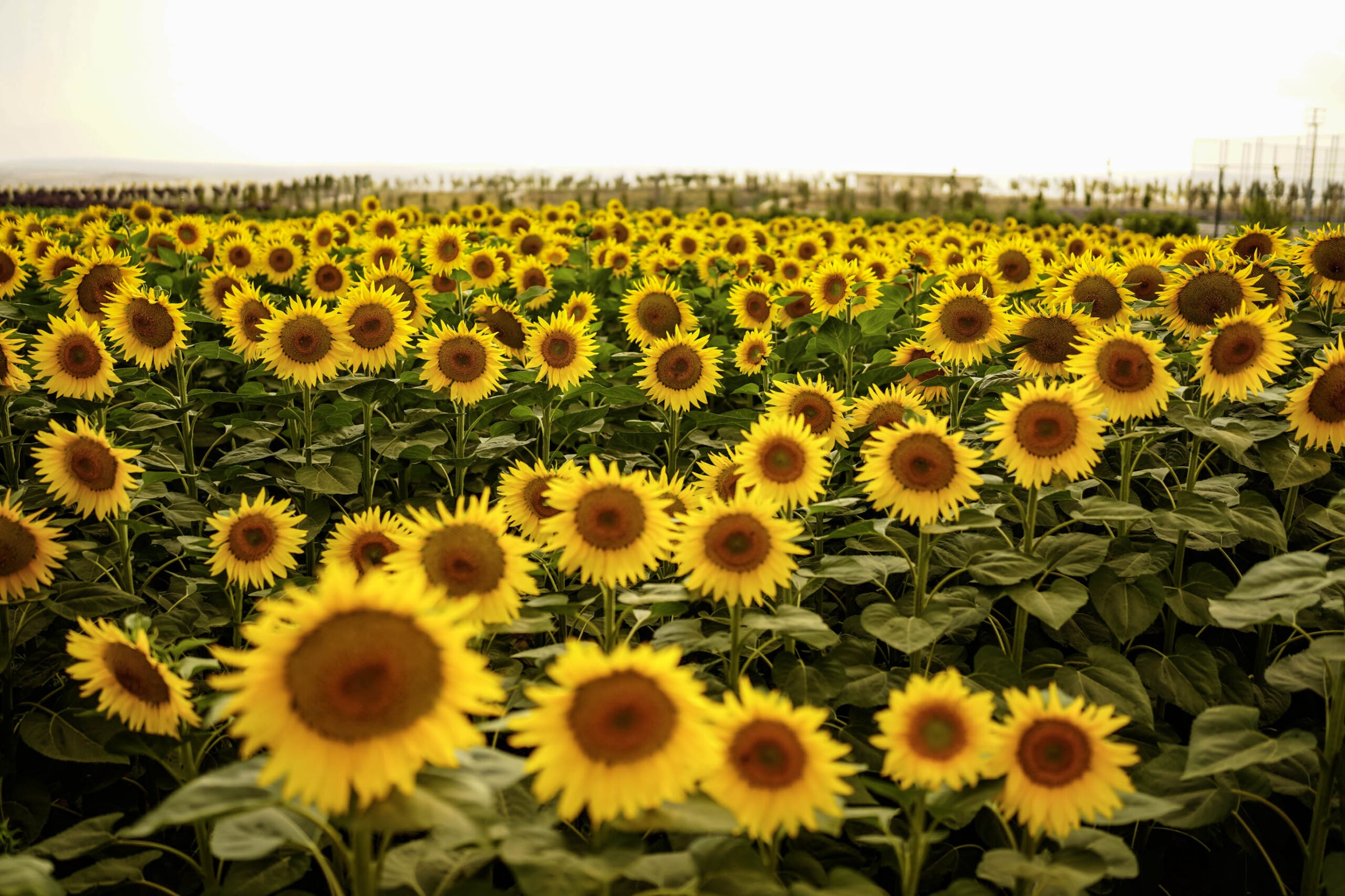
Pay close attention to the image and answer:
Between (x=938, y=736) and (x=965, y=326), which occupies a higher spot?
(x=965, y=326)

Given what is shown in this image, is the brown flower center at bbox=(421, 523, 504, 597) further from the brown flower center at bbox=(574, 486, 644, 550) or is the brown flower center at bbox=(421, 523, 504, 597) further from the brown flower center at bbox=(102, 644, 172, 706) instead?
the brown flower center at bbox=(102, 644, 172, 706)

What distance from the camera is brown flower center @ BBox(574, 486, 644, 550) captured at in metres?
2.59

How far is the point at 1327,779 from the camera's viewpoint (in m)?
2.63

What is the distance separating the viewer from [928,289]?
5.80 m

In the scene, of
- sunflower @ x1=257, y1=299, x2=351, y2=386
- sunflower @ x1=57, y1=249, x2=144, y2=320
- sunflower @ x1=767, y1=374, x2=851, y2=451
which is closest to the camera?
sunflower @ x1=767, y1=374, x2=851, y2=451

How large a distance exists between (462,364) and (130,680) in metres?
2.20

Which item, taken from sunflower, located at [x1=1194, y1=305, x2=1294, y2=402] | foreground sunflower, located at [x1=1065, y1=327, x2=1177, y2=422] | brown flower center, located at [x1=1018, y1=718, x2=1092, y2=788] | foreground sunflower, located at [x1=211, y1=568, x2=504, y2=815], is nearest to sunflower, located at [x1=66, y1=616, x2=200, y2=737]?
foreground sunflower, located at [x1=211, y1=568, x2=504, y2=815]

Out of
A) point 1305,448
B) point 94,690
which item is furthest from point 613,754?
point 1305,448

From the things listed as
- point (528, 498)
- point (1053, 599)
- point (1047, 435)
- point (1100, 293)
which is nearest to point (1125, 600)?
point (1053, 599)

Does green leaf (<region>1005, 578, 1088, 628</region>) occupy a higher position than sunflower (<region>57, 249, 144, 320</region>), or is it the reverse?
sunflower (<region>57, 249, 144, 320</region>)

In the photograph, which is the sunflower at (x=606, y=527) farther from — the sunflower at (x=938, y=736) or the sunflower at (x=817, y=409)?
the sunflower at (x=817, y=409)

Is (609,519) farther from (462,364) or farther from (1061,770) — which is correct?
(462,364)

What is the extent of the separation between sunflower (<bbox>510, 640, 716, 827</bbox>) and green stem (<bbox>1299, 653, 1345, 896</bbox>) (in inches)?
73.2

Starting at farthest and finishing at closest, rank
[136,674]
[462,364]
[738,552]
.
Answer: [462,364] → [738,552] → [136,674]
